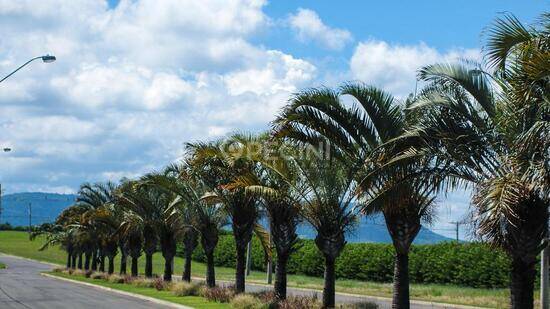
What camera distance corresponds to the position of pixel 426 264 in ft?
135

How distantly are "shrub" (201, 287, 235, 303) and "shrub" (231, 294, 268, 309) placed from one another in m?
1.75

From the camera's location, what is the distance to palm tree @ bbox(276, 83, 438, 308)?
47.8ft

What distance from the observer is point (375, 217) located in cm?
1633

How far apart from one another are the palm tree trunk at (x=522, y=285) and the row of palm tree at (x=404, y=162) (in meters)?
0.02

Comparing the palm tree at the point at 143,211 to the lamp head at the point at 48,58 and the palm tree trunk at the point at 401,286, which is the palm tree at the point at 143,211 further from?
the palm tree trunk at the point at 401,286

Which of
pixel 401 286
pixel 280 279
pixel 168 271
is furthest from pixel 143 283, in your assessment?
pixel 401 286

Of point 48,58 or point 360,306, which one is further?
point 48,58

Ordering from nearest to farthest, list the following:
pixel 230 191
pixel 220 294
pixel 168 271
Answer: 1. pixel 230 191
2. pixel 220 294
3. pixel 168 271

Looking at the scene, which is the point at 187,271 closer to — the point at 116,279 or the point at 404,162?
the point at 116,279

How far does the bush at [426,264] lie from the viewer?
36375 millimetres

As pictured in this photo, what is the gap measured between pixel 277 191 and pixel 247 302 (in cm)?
401

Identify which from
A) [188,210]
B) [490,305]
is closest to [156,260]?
[188,210]

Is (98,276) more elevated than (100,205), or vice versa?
(100,205)

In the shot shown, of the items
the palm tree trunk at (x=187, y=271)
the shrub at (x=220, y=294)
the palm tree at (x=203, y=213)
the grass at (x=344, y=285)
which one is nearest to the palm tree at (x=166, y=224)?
the palm tree trunk at (x=187, y=271)
